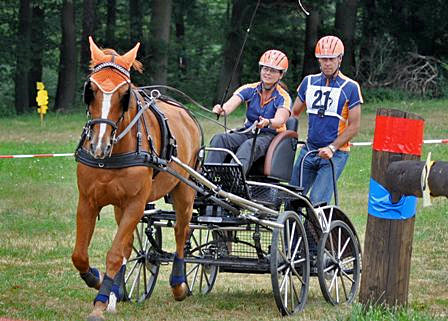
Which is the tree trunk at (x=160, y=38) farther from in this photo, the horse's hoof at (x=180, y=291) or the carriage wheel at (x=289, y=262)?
the carriage wheel at (x=289, y=262)

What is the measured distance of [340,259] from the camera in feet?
29.3

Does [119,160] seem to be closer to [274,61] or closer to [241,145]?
[241,145]

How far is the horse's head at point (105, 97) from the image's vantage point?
685 centimetres

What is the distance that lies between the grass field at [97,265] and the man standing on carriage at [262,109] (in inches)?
49.4

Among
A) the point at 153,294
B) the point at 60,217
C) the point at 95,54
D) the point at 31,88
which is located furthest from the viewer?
the point at 31,88

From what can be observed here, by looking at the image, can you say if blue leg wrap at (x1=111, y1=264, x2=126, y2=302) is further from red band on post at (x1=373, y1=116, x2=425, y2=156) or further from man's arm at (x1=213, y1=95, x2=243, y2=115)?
red band on post at (x1=373, y1=116, x2=425, y2=156)

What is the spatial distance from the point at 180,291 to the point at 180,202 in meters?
0.71

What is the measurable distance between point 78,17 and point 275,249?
34501mm

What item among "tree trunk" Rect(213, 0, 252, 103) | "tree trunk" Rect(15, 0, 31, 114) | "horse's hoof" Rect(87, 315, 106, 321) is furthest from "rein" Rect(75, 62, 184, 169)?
"tree trunk" Rect(15, 0, 31, 114)

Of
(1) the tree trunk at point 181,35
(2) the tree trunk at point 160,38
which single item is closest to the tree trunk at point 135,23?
(1) the tree trunk at point 181,35

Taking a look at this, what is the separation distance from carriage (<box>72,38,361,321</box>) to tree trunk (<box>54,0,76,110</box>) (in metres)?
26.0

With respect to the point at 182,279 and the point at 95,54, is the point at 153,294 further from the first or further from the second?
the point at 95,54

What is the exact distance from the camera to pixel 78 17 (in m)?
41.2

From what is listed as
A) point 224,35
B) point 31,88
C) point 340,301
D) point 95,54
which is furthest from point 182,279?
point 31,88
